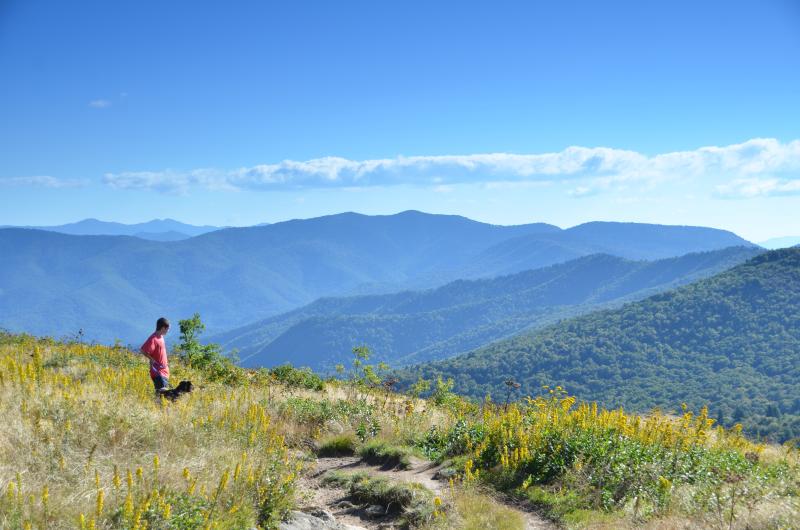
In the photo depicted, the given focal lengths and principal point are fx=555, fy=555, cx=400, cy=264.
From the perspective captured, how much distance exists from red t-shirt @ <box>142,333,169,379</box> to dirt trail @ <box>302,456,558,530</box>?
11.1ft

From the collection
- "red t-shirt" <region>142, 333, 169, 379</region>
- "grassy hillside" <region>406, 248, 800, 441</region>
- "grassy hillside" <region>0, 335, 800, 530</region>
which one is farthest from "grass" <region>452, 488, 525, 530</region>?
"grassy hillside" <region>406, 248, 800, 441</region>

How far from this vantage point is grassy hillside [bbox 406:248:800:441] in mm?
128375

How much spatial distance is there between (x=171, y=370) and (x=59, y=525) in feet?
31.5

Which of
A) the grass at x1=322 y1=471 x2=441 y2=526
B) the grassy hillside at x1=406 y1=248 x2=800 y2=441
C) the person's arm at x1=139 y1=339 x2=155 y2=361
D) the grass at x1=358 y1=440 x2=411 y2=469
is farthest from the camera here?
the grassy hillside at x1=406 y1=248 x2=800 y2=441

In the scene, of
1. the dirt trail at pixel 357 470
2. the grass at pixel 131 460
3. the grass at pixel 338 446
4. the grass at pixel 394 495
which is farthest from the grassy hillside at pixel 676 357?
the grass at pixel 131 460

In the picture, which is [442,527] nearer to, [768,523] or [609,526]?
[609,526]

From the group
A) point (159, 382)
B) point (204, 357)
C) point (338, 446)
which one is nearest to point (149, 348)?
point (159, 382)

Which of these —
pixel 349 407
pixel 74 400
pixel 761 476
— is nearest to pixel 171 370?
pixel 349 407

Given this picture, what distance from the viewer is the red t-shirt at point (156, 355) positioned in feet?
31.8

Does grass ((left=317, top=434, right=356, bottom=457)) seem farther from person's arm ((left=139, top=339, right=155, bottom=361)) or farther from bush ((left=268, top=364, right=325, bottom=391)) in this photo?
bush ((left=268, top=364, right=325, bottom=391))

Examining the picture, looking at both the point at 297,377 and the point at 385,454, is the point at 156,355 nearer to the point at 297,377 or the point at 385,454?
the point at 385,454

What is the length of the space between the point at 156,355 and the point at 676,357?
605 feet

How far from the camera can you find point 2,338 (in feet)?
58.0

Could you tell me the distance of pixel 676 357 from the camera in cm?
16938
